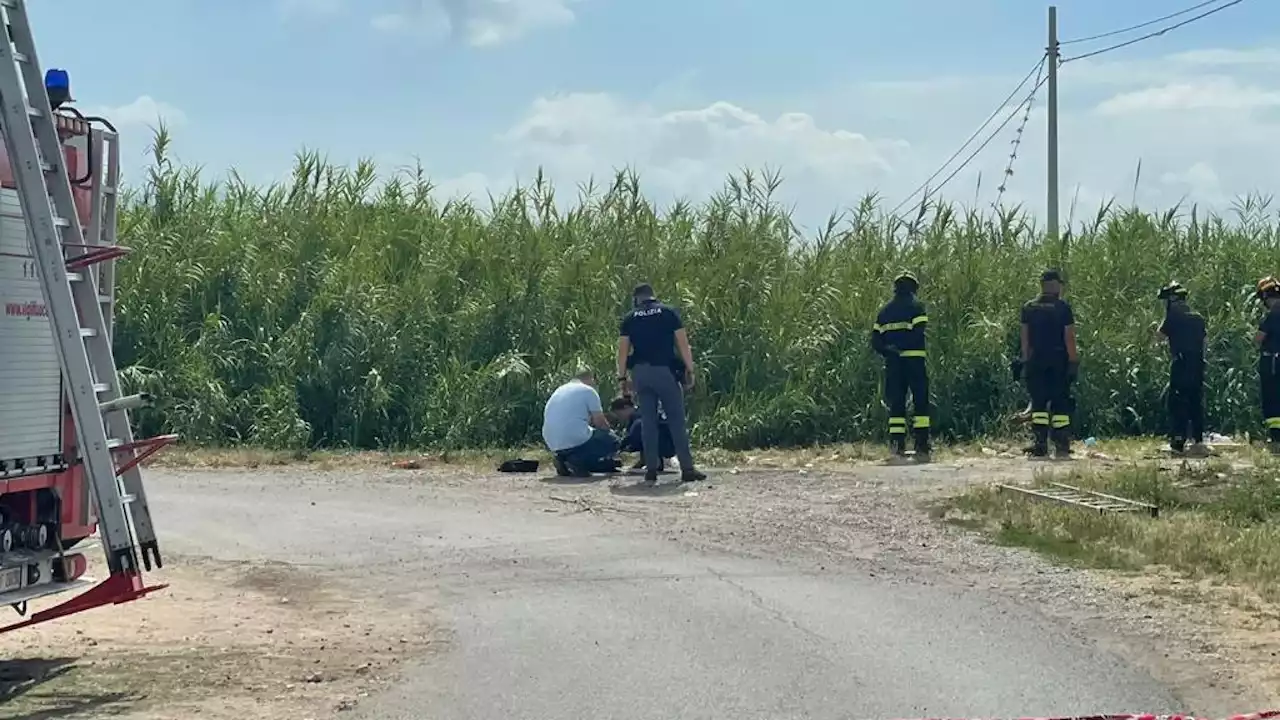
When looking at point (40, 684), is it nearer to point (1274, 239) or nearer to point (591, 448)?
point (591, 448)

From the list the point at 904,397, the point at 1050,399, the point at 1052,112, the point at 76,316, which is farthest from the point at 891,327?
the point at 1052,112

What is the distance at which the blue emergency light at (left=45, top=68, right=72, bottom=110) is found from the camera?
826 centimetres

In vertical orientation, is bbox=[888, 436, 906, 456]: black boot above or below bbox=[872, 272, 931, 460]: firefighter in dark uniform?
below

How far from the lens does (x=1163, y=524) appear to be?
12.6m

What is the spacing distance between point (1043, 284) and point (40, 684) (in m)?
13.3

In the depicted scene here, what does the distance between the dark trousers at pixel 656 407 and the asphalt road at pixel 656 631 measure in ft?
7.56

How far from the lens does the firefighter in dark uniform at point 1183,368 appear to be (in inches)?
741

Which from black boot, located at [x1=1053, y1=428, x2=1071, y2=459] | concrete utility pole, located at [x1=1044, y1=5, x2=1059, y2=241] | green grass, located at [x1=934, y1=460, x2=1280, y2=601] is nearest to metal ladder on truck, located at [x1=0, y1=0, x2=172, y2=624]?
green grass, located at [x1=934, y1=460, x2=1280, y2=601]

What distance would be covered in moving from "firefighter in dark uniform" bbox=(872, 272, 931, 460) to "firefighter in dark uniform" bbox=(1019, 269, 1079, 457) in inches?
47.3

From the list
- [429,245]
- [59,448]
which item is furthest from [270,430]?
[59,448]

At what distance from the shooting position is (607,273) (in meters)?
23.3

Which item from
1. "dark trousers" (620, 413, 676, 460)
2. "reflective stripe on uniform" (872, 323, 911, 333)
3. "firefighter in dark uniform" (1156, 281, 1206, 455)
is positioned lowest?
"dark trousers" (620, 413, 676, 460)

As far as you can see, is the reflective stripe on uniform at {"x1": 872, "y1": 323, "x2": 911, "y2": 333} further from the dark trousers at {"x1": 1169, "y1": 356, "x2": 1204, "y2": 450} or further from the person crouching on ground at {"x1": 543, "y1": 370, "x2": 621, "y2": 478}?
the person crouching on ground at {"x1": 543, "y1": 370, "x2": 621, "y2": 478}

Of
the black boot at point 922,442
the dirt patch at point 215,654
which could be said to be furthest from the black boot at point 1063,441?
the dirt patch at point 215,654
